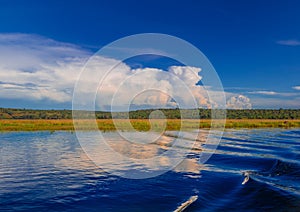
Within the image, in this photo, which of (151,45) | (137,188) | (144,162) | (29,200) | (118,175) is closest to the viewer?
(29,200)

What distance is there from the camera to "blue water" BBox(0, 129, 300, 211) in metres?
12.9

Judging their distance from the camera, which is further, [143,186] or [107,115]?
[107,115]

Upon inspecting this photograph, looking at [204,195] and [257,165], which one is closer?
[204,195]

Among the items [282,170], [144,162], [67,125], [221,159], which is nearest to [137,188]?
[144,162]

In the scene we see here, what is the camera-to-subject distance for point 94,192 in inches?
575

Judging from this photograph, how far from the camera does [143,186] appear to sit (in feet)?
53.4

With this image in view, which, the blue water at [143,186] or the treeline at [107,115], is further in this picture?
the treeline at [107,115]

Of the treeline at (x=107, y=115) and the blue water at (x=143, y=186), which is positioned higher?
the treeline at (x=107, y=115)

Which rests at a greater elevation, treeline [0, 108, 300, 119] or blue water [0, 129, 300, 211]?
treeline [0, 108, 300, 119]

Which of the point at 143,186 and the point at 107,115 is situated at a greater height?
the point at 107,115

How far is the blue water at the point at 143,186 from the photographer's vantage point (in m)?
12.9

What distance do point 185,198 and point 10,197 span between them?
303 inches

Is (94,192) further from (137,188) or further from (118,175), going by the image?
(118,175)

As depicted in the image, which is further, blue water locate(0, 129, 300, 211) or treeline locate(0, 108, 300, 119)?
treeline locate(0, 108, 300, 119)
